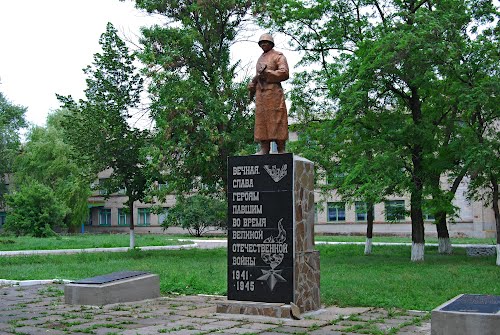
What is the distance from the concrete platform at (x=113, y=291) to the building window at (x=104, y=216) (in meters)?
47.1

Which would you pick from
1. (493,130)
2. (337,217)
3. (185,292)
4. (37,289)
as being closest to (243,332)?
(185,292)

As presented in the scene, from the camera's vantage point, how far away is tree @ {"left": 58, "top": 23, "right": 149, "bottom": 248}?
23.0 metres

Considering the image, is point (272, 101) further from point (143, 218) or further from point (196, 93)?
point (143, 218)

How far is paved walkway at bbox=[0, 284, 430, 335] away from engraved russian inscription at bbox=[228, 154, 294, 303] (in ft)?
1.79

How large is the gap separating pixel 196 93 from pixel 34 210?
72.1ft

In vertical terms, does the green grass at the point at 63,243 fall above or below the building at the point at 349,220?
below

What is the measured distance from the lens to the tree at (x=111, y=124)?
2302 cm

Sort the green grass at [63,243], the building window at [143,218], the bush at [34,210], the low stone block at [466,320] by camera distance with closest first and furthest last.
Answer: the low stone block at [466,320] → the green grass at [63,243] → the bush at [34,210] → the building window at [143,218]

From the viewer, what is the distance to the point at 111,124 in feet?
76.7

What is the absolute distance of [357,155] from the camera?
18969 millimetres

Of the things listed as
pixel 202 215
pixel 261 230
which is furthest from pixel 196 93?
pixel 202 215

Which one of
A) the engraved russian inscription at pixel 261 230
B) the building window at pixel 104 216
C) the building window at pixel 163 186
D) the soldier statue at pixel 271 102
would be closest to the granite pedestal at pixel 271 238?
the engraved russian inscription at pixel 261 230

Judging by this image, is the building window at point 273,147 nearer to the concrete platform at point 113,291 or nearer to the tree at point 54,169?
the concrete platform at point 113,291

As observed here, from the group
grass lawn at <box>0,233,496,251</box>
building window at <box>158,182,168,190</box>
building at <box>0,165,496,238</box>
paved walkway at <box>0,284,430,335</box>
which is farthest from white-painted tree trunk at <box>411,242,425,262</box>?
grass lawn at <box>0,233,496,251</box>
